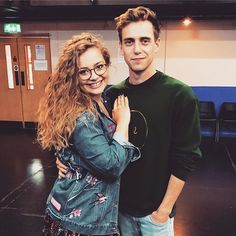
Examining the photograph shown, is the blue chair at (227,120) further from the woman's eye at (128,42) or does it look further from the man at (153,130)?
the woman's eye at (128,42)

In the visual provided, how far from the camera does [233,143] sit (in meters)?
5.72

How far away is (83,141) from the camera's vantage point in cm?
126

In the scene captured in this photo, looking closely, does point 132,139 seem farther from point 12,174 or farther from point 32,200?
point 12,174

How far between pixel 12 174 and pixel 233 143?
411 cm

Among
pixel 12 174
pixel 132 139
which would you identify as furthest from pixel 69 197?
pixel 12 174

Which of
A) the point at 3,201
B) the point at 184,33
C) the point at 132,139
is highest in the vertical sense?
the point at 184,33

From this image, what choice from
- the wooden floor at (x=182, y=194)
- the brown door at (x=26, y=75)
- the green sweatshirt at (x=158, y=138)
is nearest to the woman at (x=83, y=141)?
the green sweatshirt at (x=158, y=138)

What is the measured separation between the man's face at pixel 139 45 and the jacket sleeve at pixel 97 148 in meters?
0.37

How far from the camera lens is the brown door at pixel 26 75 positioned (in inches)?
264

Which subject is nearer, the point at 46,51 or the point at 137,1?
the point at 137,1

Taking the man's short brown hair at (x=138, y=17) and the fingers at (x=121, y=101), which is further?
the fingers at (x=121, y=101)

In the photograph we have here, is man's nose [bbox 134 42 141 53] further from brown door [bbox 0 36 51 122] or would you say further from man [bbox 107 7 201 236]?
brown door [bbox 0 36 51 122]

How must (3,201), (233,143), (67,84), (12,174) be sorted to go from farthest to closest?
(233,143) → (12,174) → (3,201) → (67,84)

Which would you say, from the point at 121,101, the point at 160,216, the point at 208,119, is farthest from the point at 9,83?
the point at 160,216
